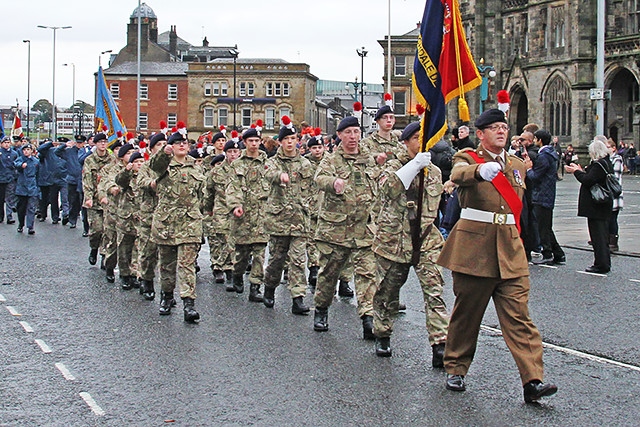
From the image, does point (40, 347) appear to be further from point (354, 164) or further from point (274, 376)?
point (354, 164)

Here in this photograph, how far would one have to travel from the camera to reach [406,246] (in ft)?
26.6


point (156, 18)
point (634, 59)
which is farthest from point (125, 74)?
point (634, 59)

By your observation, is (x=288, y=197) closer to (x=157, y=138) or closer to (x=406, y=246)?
(x=157, y=138)

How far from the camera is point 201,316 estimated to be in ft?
34.1

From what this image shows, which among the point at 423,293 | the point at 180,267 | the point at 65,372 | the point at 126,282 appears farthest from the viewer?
the point at 126,282

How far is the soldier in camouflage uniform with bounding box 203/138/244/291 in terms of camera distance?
13.0 metres

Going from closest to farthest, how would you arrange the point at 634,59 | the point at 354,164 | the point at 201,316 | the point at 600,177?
the point at 354,164 → the point at 201,316 → the point at 600,177 → the point at 634,59

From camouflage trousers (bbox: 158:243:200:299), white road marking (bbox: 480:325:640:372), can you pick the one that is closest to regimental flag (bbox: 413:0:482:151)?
white road marking (bbox: 480:325:640:372)

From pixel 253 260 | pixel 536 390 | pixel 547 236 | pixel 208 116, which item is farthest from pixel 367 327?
pixel 208 116

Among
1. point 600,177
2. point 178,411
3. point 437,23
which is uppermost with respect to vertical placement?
point 437,23

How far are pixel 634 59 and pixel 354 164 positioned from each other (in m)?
44.3

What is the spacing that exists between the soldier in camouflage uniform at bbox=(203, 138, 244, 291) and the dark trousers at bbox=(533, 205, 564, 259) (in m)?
4.94

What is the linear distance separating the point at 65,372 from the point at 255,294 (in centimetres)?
383

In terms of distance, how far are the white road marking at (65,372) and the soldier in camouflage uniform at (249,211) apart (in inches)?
141
